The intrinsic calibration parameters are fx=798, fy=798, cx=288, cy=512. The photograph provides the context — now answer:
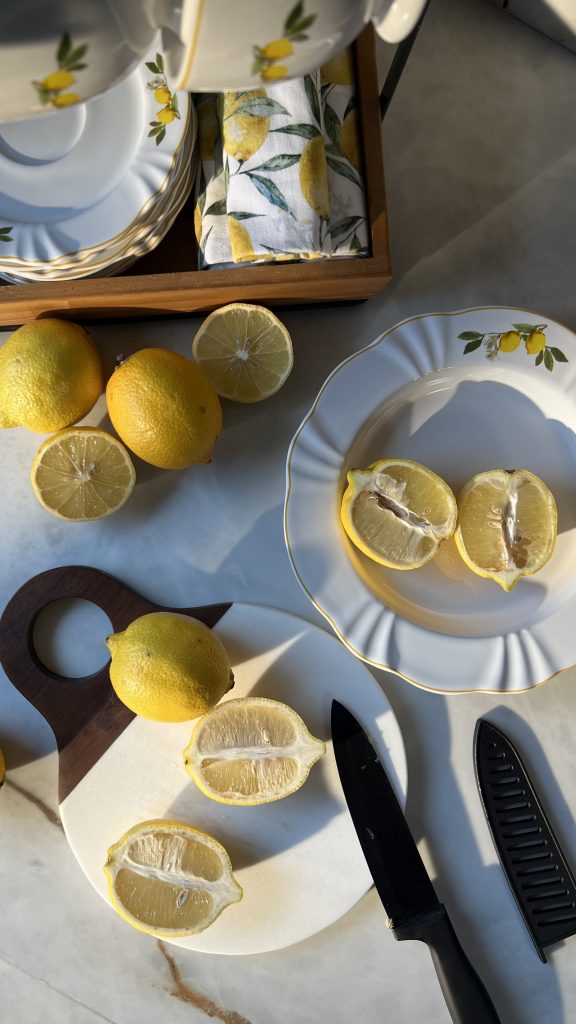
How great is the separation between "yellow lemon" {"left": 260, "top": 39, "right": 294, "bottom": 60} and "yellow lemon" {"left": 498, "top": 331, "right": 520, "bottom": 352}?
460 mm

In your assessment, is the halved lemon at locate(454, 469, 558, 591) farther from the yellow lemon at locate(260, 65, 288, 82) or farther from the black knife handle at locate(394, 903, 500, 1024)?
the yellow lemon at locate(260, 65, 288, 82)

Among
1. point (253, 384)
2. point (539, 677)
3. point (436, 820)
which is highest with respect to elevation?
point (253, 384)

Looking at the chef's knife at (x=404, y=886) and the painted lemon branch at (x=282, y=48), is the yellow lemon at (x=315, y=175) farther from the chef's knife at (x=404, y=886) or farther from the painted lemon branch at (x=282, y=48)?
the chef's knife at (x=404, y=886)

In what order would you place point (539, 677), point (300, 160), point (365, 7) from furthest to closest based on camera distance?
1. point (539, 677)
2. point (300, 160)
3. point (365, 7)

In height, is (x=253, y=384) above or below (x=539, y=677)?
above

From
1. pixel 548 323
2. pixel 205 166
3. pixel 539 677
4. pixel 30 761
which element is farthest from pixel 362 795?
pixel 205 166

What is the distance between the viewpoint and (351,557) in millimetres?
708

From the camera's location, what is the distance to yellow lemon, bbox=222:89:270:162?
0.60 meters

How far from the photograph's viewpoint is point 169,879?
26.8 inches

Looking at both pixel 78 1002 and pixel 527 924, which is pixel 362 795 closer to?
pixel 527 924

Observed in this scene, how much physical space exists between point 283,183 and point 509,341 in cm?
25

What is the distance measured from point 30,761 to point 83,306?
0.42 meters

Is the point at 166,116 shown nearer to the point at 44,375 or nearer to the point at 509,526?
the point at 44,375

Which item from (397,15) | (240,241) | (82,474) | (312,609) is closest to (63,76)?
(397,15)
